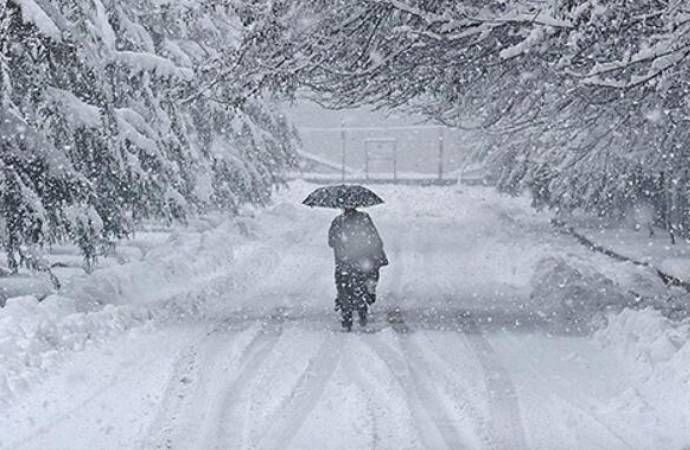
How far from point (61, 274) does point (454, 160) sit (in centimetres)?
4838

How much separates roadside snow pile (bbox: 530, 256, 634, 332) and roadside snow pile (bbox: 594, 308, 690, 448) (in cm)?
78

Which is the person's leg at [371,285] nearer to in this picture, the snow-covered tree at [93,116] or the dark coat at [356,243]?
the dark coat at [356,243]

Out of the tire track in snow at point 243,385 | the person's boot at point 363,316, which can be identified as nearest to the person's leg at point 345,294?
the person's boot at point 363,316

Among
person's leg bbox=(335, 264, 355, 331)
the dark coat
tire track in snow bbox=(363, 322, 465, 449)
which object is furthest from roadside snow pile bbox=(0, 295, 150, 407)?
tire track in snow bbox=(363, 322, 465, 449)

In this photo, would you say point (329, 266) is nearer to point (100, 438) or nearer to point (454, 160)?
point (100, 438)

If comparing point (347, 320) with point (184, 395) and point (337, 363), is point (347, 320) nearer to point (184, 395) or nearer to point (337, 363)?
point (337, 363)

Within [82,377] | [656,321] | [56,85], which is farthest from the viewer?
[56,85]

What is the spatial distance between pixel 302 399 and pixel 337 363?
1.49 metres

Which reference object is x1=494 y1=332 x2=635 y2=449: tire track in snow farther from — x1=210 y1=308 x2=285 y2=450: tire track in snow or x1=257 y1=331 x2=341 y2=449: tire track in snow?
x1=210 y1=308 x2=285 y2=450: tire track in snow

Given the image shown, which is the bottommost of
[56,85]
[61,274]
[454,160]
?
[454,160]

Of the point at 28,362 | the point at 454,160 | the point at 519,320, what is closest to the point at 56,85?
the point at 28,362

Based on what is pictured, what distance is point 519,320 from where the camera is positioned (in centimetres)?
1268

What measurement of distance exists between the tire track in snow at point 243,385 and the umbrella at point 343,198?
1789 mm

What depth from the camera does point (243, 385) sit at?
897cm
